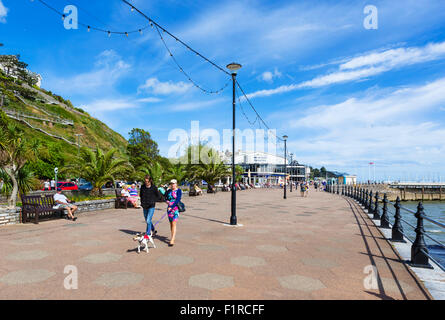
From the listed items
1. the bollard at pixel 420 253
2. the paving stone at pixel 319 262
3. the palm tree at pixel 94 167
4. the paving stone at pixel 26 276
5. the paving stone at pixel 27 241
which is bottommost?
the paving stone at pixel 319 262

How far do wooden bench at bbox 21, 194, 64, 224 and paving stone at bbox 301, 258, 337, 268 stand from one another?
8623 millimetres

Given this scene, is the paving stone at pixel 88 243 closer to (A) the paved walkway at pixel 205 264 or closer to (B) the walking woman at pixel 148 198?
(A) the paved walkway at pixel 205 264

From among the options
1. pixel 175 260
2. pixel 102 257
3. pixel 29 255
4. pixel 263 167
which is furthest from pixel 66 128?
pixel 175 260

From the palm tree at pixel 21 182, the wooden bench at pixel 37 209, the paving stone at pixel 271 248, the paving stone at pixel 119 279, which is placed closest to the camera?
the paving stone at pixel 119 279

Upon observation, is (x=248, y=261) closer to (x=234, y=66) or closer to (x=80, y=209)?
(x=234, y=66)

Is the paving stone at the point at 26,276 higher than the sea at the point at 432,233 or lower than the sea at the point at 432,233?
higher

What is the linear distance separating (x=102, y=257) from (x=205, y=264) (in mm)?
2132

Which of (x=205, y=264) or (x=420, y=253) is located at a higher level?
(x=420, y=253)

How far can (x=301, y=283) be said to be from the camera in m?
4.16

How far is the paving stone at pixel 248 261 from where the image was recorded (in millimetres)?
5078

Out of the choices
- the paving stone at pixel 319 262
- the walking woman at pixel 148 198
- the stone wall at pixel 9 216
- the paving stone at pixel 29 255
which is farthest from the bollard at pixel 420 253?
the stone wall at pixel 9 216

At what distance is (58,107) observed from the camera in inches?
4080

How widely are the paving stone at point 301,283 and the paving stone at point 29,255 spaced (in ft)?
15.5

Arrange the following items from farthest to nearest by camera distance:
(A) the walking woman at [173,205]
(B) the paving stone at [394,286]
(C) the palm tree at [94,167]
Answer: (C) the palm tree at [94,167]
(A) the walking woman at [173,205]
(B) the paving stone at [394,286]
